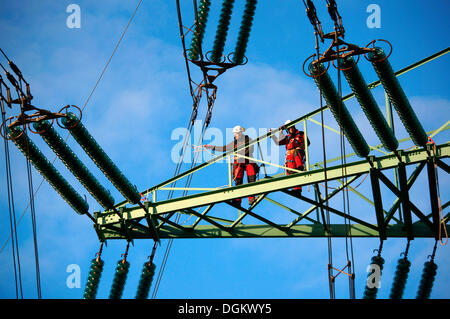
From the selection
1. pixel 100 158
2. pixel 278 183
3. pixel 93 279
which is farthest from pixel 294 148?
pixel 93 279

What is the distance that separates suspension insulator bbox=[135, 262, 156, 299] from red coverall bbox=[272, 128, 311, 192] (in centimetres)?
398

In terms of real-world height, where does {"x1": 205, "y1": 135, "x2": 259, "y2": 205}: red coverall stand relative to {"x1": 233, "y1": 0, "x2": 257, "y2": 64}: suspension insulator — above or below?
Answer: below

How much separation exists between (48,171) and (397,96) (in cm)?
787

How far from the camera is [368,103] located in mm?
18031

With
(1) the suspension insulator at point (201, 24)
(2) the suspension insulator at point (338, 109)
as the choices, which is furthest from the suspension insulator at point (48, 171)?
(2) the suspension insulator at point (338, 109)

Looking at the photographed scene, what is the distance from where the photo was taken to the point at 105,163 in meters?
19.4

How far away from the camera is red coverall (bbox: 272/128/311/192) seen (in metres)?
21.1

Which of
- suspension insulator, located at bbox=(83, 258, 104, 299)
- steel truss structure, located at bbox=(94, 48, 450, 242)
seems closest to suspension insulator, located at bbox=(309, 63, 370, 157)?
steel truss structure, located at bbox=(94, 48, 450, 242)

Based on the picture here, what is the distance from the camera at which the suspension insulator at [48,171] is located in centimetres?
1873

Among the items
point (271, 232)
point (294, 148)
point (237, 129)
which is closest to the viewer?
point (271, 232)

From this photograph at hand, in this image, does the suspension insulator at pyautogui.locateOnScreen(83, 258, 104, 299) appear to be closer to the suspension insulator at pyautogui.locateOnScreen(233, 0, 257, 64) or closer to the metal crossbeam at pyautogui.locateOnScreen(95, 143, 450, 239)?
the metal crossbeam at pyautogui.locateOnScreen(95, 143, 450, 239)

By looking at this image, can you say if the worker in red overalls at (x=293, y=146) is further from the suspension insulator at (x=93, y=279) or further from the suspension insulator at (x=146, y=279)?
the suspension insulator at (x=93, y=279)

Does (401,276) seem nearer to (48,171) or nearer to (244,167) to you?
(244,167)
